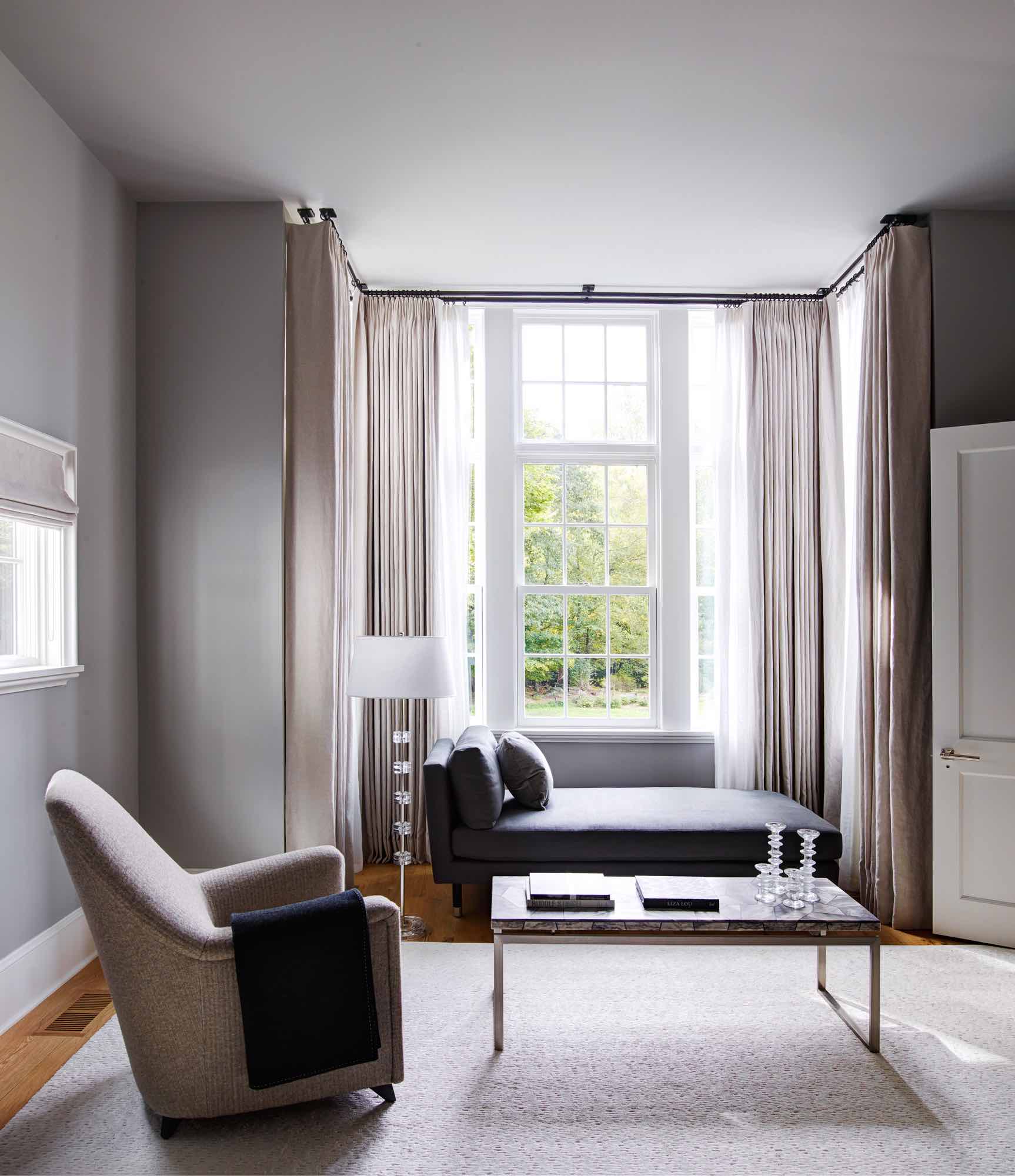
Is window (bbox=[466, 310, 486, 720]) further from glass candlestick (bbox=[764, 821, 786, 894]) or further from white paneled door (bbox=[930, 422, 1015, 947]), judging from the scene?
white paneled door (bbox=[930, 422, 1015, 947])

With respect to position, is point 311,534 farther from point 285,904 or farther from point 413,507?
point 285,904

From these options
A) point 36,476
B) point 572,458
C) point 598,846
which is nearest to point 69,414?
point 36,476

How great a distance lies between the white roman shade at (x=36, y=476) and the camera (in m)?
2.60

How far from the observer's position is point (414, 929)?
3.39m

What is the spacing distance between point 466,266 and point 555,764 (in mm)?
2659

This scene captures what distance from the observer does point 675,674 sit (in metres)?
4.58

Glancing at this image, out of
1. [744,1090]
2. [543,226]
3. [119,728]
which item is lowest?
[744,1090]

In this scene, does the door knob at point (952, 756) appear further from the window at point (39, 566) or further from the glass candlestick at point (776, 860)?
the window at point (39, 566)

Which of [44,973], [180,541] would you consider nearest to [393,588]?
[180,541]

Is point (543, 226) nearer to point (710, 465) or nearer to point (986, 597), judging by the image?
point (710, 465)

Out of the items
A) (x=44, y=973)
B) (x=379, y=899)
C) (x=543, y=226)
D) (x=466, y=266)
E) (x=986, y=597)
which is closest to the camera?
(x=379, y=899)

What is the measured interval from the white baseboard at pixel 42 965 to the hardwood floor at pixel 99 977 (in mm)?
32

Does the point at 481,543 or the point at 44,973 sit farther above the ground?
the point at 481,543

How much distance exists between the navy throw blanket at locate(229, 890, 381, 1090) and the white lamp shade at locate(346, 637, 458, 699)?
3.80 ft
